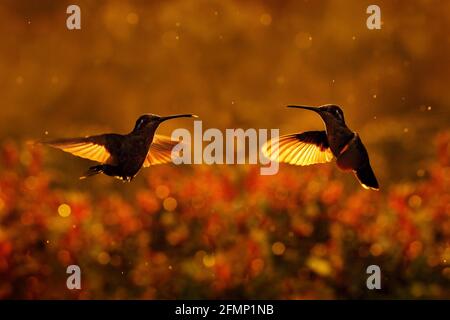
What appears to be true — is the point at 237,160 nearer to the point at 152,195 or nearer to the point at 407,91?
the point at 152,195

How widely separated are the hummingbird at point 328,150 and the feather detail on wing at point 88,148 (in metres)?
0.63

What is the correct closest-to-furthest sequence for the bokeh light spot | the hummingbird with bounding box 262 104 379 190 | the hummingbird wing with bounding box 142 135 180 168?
the hummingbird with bounding box 262 104 379 190, the hummingbird wing with bounding box 142 135 180 168, the bokeh light spot

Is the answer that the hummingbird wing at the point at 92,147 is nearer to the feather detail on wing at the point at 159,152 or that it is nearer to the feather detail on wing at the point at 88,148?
the feather detail on wing at the point at 88,148

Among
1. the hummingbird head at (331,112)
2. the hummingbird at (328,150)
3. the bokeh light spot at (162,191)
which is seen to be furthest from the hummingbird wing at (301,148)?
the bokeh light spot at (162,191)

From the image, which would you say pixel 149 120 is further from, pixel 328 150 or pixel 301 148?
pixel 328 150

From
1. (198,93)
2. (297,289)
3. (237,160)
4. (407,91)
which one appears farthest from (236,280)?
(407,91)

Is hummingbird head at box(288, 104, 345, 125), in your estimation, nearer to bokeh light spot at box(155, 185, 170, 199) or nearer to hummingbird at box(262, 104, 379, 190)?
hummingbird at box(262, 104, 379, 190)

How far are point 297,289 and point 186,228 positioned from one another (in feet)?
2.41

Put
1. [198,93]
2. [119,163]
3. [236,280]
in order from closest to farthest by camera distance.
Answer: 1. [119,163]
2. [236,280]
3. [198,93]

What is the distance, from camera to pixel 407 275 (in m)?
3.53

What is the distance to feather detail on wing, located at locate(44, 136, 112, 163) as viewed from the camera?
7.22ft

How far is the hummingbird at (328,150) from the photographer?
2.31 m

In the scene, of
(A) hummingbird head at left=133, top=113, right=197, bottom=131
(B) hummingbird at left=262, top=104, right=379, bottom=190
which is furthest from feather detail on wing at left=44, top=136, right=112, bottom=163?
(B) hummingbird at left=262, top=104, right=379, bottom=190

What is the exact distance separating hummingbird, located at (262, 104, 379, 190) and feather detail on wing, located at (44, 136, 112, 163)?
63cm
